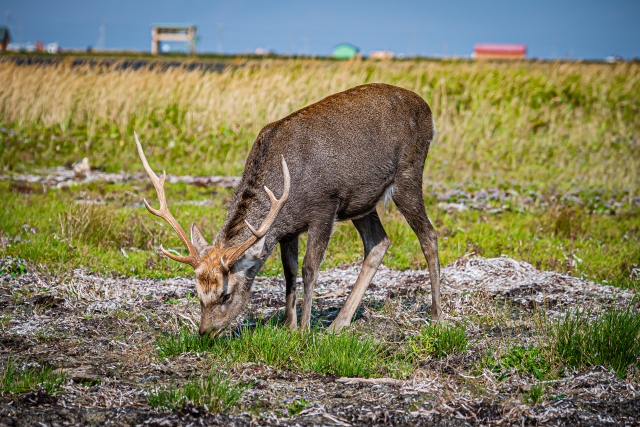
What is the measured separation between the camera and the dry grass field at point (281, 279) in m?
4.51

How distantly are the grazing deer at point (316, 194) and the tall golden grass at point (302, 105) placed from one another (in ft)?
22.5

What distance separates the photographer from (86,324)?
599 centimetres

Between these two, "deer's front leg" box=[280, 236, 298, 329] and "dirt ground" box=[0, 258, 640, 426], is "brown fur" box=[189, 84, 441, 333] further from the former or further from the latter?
"dirt ground" box=[0, 258, 640, 426]

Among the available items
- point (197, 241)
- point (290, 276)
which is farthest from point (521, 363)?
point (197, 241)

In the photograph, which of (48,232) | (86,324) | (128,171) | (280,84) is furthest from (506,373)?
(280,84)

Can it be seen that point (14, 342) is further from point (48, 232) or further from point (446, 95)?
point (446, 95)

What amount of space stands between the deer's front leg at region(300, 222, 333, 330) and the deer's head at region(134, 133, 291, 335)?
0.55 meters

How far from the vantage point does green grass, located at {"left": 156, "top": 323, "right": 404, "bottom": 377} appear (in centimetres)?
500

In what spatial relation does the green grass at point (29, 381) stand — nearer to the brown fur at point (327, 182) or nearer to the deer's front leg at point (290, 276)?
the brown fur at point (327, 182)

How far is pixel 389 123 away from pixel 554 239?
3931 mm

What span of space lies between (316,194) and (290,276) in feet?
2.42

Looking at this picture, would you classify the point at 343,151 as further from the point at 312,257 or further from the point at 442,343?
the point at 442,343

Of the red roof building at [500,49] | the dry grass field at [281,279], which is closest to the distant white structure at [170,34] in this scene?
the red roof building at [500,49]

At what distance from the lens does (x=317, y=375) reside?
4965 mm
